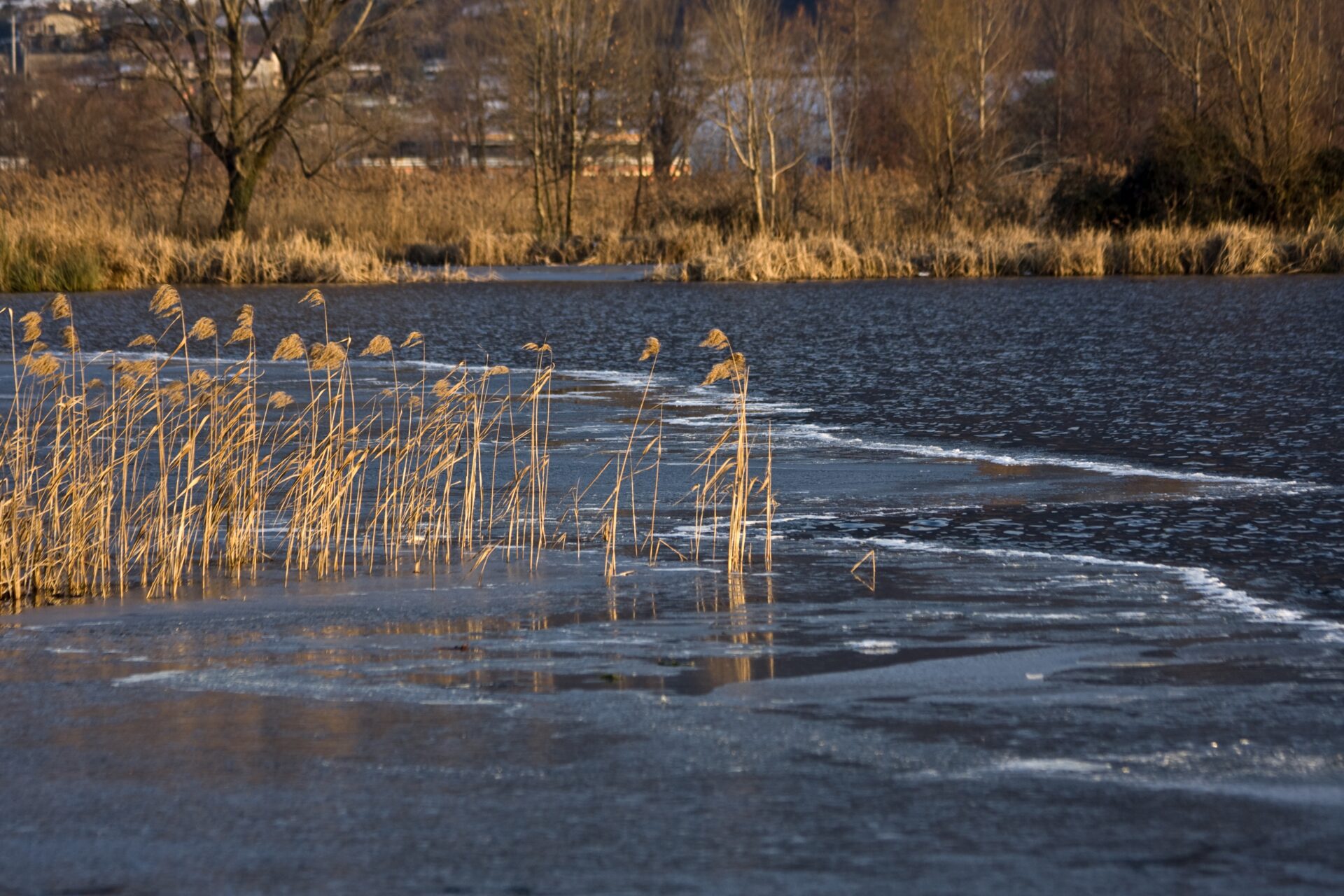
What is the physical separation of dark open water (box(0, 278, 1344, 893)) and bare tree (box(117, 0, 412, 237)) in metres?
21.6

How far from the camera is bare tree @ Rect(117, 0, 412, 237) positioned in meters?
27.5

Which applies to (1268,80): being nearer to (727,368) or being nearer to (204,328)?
(727,368)

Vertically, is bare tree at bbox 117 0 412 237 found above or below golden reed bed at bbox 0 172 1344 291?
above

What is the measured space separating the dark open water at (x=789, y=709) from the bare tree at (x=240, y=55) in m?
21.6

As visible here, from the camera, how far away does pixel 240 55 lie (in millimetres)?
27984

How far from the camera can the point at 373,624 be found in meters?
5.08

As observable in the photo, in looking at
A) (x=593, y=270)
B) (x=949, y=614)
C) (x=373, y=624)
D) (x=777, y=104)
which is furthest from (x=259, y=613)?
(x=777, y=104)

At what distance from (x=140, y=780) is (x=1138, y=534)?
378cm

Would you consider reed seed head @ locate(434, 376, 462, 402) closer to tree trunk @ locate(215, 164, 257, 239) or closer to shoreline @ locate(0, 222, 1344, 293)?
shoreline @ locate(0, 222, 1344, 293)

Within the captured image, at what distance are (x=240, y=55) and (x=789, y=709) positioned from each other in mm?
25961

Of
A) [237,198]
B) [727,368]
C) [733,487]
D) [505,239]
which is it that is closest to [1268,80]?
[505,239]

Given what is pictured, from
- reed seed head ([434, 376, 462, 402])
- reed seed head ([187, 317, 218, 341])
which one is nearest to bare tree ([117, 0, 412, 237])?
reed seed head ([187, 317, 218, 341])

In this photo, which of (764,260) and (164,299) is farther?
(764,260)

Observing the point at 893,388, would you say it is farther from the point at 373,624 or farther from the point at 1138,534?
the point at 373,624
